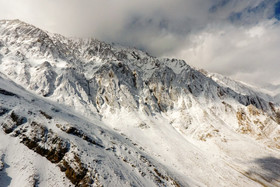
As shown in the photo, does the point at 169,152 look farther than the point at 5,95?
Yes

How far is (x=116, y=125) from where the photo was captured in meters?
87.5

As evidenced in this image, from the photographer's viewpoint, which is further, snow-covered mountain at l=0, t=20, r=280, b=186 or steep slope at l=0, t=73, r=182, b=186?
snow-covered mountain at l=0, t=20, r=280, b=186

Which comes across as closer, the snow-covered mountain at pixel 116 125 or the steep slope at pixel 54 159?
the steep slope at pixel 54 159

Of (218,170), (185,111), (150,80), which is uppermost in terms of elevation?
(150,80)

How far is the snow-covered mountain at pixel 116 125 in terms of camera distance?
32469mm

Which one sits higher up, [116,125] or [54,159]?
[116,125]

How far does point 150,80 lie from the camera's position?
148 m

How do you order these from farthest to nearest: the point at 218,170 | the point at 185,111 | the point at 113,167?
the point at 185,111
the point at 218,170
the point at 113,167

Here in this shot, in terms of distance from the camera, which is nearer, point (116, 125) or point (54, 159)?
point (54, 159)

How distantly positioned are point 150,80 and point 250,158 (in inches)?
3686

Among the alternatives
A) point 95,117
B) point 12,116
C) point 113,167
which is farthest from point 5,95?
point 95,117

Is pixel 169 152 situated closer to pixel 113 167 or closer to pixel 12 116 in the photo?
pixel 113 167

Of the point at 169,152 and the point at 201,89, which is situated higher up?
the point at 201,89

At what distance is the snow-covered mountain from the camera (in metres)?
32.5
